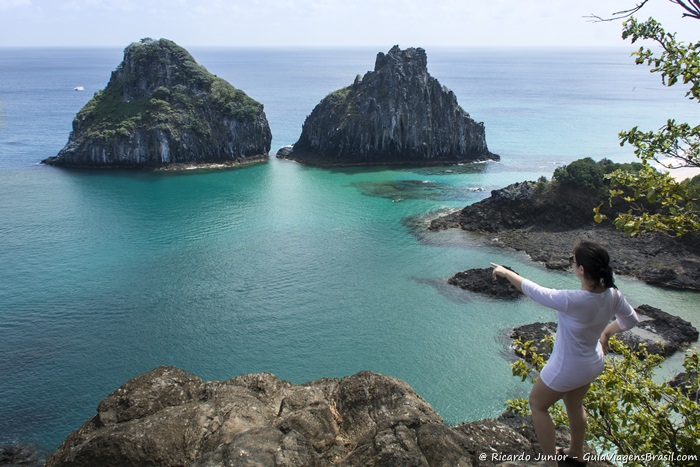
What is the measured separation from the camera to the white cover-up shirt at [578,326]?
6539 mm

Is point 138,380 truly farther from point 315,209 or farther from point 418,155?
point 418,155

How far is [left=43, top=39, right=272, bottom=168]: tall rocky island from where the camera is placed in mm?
77062

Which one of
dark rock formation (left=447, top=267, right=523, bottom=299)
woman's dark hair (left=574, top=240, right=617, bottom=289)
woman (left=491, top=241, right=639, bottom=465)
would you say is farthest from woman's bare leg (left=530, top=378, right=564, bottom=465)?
dark rock formation (left=447, top=267, right=523, bottom=299)

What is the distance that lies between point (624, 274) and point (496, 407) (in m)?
21.7

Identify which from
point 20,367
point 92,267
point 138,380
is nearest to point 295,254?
point 92,267

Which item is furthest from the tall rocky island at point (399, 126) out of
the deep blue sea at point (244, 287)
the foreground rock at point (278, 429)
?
the foreground rock at point (278, 429)

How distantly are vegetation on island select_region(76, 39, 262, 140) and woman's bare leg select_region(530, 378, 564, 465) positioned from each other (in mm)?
79678

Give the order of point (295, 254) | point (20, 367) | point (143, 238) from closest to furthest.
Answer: point (20, 367) → point (295, 254) → point (143, 238)

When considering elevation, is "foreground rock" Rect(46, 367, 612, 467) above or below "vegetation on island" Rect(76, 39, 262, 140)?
below

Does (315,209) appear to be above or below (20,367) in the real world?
above

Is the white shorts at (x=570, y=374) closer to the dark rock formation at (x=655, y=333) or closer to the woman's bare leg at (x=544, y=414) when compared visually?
the woman's bare leg at (x=544, y=414)

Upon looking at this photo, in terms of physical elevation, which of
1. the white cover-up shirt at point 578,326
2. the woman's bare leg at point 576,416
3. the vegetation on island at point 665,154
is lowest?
the woman's bare leg at point 576,416

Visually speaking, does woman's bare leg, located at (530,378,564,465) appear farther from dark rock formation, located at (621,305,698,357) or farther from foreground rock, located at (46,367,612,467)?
dark rock formation, located at (621,305,698,357)

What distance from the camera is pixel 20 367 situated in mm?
26953
